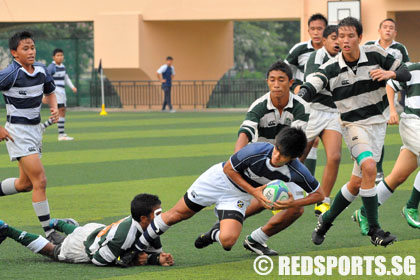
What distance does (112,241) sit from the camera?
735 cm

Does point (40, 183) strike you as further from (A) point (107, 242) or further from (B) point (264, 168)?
(B) point (264, 168)

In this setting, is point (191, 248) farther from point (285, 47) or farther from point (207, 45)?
point (285, 47)

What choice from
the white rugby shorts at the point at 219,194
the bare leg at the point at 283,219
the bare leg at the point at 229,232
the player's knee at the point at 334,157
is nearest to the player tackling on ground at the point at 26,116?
the white rugby shorts at the point at 219,194

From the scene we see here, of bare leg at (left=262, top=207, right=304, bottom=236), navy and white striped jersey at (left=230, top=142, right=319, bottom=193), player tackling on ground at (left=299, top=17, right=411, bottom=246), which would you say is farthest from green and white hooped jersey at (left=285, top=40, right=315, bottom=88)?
navy and white striped jersey at (left=230, top=142, right=319, bottom=193)

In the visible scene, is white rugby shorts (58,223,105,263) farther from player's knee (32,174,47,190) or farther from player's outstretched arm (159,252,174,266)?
player's knee (32,174,47,190)

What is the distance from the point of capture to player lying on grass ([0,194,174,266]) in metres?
7.38

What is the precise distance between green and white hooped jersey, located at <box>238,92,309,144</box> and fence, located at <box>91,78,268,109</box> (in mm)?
28039

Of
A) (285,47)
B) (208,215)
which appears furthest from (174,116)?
(285,47)

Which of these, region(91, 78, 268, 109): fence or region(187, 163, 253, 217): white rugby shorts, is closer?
region(187, 163, 253, 217): white rugby shorts

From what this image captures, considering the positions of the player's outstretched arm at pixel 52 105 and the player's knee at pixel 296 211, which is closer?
the player's knee at pixel 296 211

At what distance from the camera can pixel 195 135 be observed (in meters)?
22.2

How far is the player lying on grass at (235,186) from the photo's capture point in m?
7.03

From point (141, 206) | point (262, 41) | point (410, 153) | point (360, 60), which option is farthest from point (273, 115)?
point (262, 41)

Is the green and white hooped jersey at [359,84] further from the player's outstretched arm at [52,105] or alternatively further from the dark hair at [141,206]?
the player's outstretched arm at [52,105]
